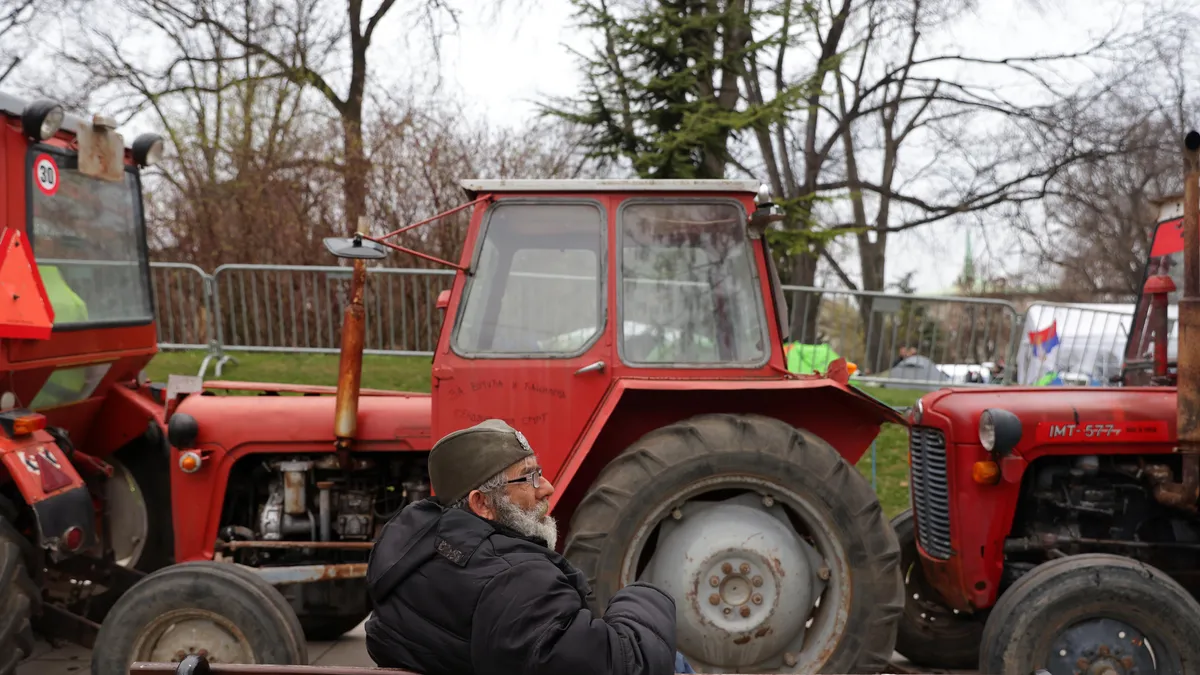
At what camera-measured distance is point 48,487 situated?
396 centimetres

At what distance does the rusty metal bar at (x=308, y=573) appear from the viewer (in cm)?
428

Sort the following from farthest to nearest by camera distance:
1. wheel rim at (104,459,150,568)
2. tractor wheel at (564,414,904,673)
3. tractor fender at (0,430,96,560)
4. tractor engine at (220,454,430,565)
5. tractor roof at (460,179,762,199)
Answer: wheel rim at (104,459,150,568)
tractor engine at (220,454,430,565)
tractor roof at (460,179,762,199)
tractor fender at (0,430,96,560)
tractor wheel at (564,414,904,673)

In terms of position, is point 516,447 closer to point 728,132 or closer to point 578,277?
Answer: point 578,277

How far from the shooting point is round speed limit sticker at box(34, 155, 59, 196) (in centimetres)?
434

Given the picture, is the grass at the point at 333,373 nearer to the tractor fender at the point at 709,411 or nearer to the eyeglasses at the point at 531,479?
the tractor fender at the point at 709,411

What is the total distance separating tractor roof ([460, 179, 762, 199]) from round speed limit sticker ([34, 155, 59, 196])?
75.6 inches

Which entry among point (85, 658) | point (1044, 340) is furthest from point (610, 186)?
point (1044, 340)

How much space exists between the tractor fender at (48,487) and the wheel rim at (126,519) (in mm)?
803

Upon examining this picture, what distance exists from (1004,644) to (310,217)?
10.9 meters

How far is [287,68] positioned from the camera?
49.1ft

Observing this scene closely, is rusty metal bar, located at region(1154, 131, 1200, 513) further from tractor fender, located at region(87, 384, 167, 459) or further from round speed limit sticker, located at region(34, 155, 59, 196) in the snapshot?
round speed limit sticker, located at region(34, 155, 59, 196)

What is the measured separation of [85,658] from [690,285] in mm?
3568

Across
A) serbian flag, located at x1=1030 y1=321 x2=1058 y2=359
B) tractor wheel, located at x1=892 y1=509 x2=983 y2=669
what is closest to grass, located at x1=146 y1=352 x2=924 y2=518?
serbian flag, located at x1=1030 y1=321 x2=1058 y2=359

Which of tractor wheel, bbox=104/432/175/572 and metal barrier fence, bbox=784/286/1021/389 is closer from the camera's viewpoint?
tractor wheel, bbox=104/432/175/572
